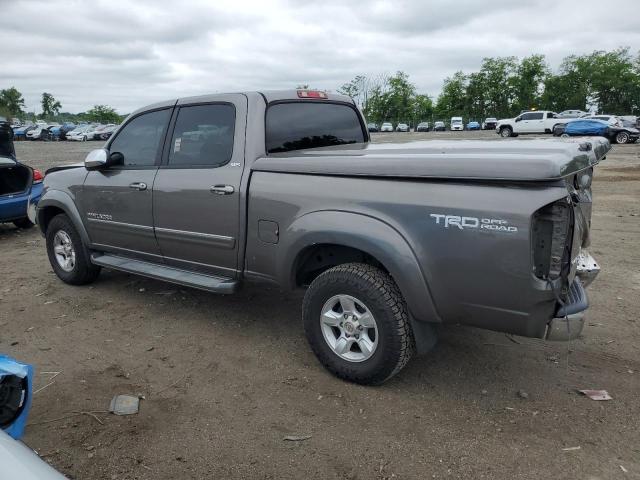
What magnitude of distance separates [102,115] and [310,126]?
326 feet

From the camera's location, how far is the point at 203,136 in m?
4.17

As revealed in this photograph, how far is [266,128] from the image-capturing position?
155 inches

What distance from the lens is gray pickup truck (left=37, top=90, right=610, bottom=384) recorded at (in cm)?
266

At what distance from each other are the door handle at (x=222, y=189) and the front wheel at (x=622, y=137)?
29.6 m

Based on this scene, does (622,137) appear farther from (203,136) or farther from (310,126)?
(203,136)

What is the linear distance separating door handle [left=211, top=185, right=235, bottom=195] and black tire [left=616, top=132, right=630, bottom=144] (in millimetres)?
29600

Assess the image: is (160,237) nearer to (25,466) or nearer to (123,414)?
(123,414)

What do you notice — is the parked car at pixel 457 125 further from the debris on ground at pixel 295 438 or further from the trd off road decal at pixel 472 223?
the debris on ground at pixel 295 438

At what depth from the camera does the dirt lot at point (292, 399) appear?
2.65 metres

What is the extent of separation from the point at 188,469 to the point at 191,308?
231cm

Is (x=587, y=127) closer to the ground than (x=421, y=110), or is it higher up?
closer to the ground

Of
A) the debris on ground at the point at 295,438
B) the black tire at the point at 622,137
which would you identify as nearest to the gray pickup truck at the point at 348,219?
the debris on ground at the point at 295,438

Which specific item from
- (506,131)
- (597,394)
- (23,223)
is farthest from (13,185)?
(506,131)

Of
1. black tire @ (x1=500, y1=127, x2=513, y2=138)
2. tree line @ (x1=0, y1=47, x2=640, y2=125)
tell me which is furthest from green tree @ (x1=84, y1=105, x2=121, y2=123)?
black tire @ (x1=500, y1=127, x2=513, y2=138)
